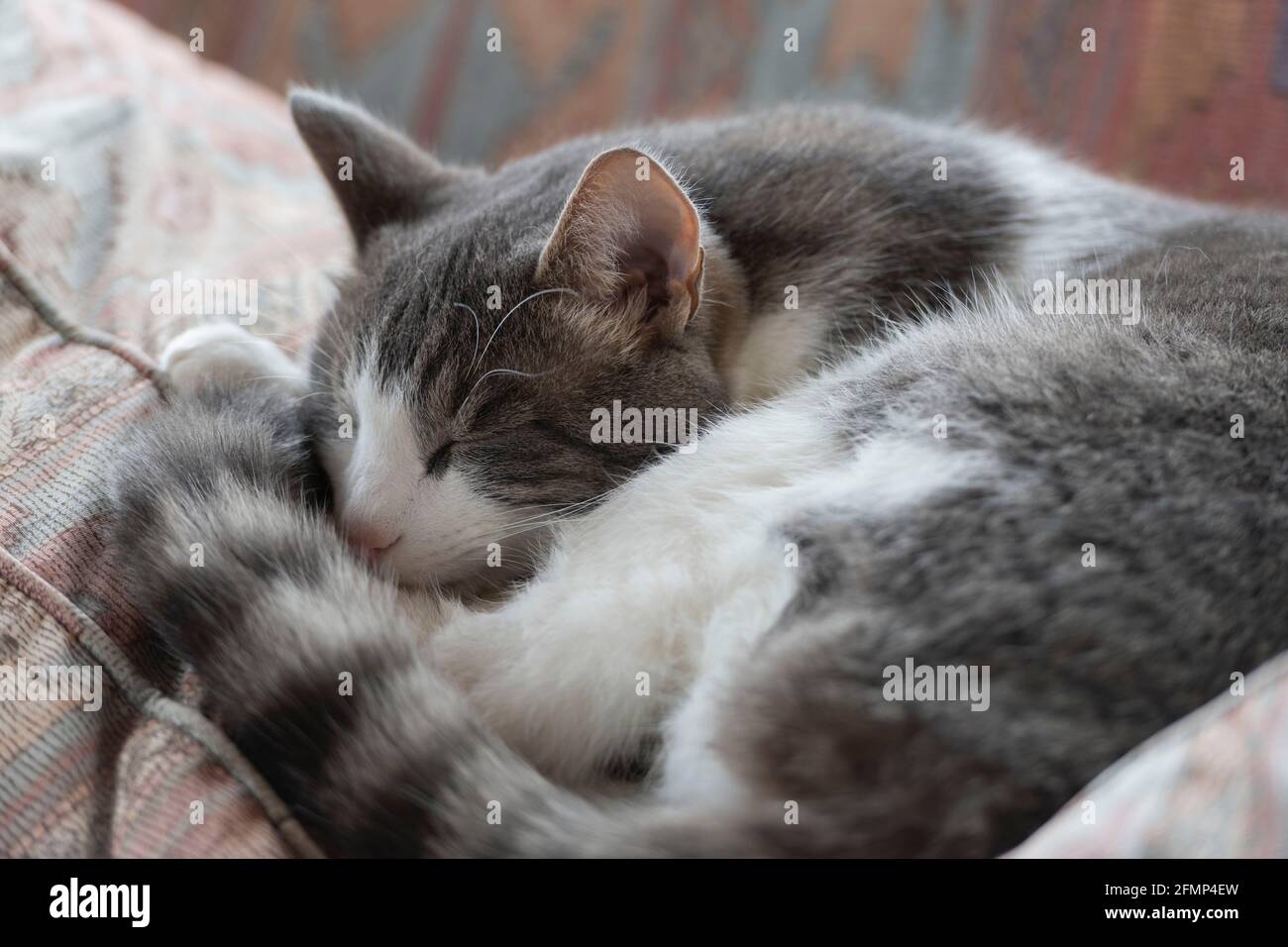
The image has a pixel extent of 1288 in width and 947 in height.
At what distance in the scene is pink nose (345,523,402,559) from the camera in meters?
1.04

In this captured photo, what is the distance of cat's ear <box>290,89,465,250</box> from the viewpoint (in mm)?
1363

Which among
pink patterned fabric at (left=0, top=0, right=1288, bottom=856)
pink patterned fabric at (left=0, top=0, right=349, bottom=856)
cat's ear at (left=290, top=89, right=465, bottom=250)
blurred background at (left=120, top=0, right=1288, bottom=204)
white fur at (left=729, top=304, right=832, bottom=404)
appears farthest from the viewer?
blurred background at (left=120, top=0, right=1288, bottom=204)

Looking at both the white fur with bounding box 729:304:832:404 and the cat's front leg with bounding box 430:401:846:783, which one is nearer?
the cat's front leg with bounding box 430:401:846:783

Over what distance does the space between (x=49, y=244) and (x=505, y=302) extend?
698mm

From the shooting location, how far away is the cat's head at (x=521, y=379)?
3.50ft

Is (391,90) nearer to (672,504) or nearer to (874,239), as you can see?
(874,239)

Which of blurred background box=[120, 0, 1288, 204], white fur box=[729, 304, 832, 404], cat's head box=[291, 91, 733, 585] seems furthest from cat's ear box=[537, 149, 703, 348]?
blurred background box=[120, 0, 1288, 204]

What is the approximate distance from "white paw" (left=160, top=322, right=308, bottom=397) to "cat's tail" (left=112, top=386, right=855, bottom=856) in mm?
179

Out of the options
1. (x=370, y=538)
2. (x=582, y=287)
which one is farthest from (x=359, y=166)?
(x=370, y=538)

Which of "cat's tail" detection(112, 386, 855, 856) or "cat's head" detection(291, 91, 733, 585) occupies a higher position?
"cat's head" detection(291, 91, 733, 585)

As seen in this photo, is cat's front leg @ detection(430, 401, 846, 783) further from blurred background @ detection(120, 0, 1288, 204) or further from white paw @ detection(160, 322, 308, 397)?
blurred background @ detection(120, 0, 1288, 204)

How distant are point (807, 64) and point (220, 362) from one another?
1.46 m

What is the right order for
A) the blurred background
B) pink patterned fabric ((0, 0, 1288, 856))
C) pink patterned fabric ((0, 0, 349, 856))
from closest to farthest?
pink patterned fabric ((0, 0, 1288, 856))
pink patterned fabric ((0, 0, 349, 856))
the blurred background

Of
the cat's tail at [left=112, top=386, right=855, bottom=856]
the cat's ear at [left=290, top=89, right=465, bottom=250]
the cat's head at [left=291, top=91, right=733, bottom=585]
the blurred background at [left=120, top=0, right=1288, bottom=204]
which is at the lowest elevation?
the cat's tail at [left=112, top=386, right=855, bottom=856]
